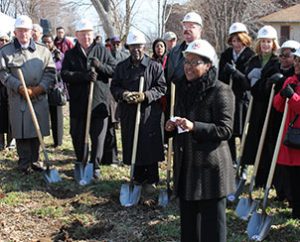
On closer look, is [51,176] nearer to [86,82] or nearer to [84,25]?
Result: [86,82]

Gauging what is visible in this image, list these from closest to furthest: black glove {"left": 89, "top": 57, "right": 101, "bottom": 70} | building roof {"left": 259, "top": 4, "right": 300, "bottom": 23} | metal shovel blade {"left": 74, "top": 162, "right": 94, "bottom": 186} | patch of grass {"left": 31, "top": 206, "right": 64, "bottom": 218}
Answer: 1. patch of grass {"left": 31, "top": 206, "right": 64, "bottom": 218}
2. black glove {"left": 89, "top": 57, "right": 101, "bottom": 70}
3. metal shovel blade {"left": 74, "top": 162, "right": 94, "bottom": 186}
4. building roof {"left": 259, "top": 4, "right": 300, "bottom": 23}

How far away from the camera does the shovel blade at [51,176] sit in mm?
6973

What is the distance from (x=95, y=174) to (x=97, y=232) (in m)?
1.90

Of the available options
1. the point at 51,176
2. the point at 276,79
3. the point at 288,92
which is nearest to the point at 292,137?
the point at 288,92

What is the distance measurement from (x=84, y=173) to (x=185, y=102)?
3256 mm

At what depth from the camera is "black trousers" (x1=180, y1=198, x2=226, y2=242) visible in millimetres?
4086

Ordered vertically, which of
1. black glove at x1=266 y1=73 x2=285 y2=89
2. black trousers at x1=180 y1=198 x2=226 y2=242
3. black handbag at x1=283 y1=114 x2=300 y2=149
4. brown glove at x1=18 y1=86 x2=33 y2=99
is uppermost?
black glove at x1=266 y1=73 x2=285 y2=89

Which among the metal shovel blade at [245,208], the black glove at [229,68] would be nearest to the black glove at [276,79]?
the black glove at [229,68]

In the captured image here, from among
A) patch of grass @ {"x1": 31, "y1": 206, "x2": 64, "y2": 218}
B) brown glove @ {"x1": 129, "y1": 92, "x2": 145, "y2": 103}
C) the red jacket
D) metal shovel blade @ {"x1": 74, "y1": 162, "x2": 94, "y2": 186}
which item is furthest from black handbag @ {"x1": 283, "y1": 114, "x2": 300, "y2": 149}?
metal shovel blade @ {"x1": 74, "y1": 162, "x2": 94, "y2": 186}

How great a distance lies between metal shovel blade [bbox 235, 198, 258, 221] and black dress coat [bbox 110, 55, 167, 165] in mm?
1209

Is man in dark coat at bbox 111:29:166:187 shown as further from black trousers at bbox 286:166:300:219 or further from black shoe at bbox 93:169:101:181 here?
black trousers at bbox 286:166:300:219

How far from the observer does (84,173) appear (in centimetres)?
699

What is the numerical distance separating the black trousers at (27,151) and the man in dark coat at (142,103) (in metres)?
1.59

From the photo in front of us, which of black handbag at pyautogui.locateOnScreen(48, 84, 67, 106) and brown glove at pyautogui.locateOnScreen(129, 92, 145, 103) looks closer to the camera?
brown glove at pyautogui.locateOnScreen(129, 92, 145, 103)
